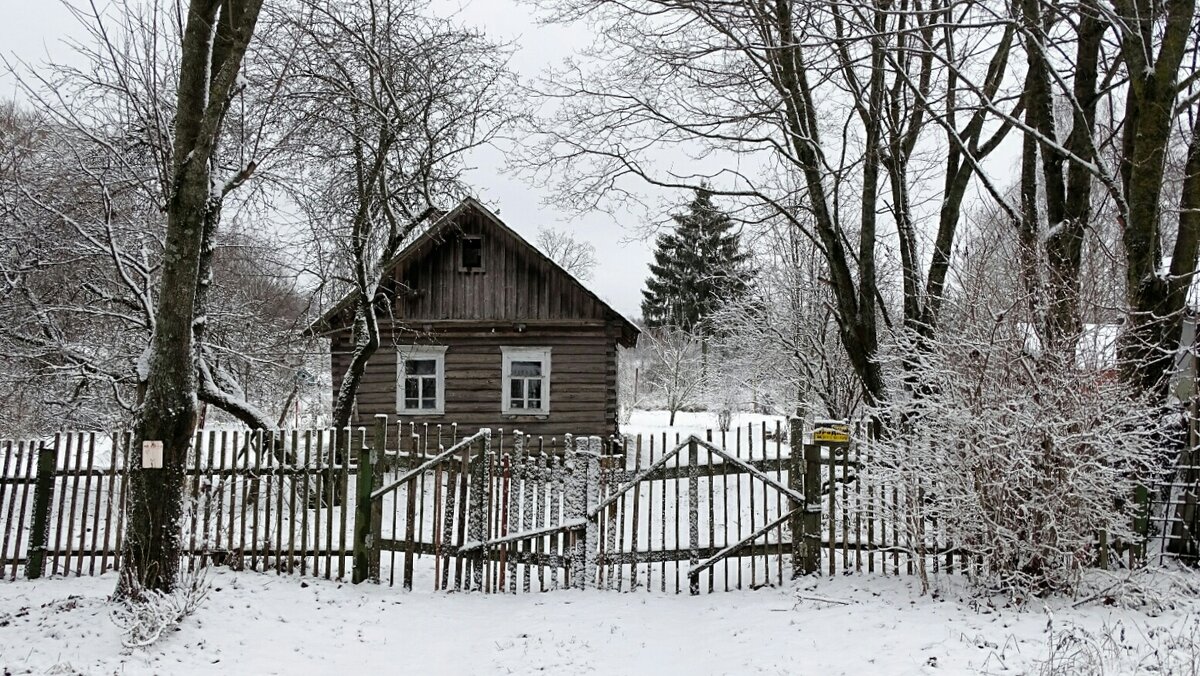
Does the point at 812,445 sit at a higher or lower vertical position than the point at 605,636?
higher

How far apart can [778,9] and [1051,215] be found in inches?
160

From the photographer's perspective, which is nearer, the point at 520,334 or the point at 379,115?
the point at 379,115

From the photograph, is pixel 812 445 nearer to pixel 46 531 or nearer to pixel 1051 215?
pixel 1051 215

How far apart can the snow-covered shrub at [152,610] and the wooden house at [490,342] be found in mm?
11320

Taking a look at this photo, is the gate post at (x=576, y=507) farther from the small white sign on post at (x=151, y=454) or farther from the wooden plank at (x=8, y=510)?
the wooden plank at (x=8, y=510)

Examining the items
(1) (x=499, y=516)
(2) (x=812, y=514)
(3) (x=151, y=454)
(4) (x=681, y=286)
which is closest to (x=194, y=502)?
(3) (x=151, y=454)

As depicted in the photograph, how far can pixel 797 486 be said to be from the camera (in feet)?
26.0

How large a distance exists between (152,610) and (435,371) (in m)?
12.5

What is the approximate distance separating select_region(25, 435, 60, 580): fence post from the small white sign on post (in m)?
2.04

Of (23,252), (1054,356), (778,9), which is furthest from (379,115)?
(1054,356)

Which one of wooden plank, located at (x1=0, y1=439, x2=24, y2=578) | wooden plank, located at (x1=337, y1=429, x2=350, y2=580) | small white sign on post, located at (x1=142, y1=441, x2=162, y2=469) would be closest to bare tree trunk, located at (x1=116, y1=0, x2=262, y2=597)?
small white sign on post, located at (x1=142, y1=441, x2=162, y2=469)

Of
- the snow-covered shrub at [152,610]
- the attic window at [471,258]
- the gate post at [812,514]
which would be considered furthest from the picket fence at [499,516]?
the attic window at [471,258]

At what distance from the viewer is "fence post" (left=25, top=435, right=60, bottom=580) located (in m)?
7.79

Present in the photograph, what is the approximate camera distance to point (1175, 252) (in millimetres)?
7324
